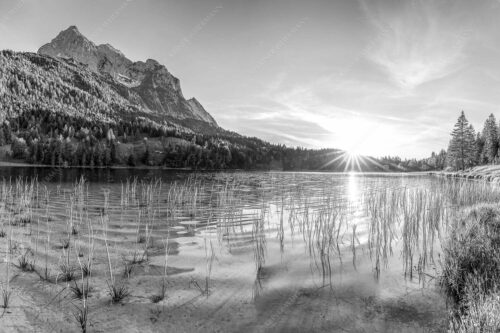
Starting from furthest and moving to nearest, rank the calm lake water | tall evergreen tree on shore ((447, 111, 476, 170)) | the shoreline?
tall evergreen tree on shore ((447, 111, 476, 170)) < the shoreline < the calm lake water

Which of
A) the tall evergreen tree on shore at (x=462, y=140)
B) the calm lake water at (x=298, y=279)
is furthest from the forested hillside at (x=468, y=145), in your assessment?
the calm lake water at (x=298, y=279)

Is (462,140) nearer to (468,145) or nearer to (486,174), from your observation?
(468,145)

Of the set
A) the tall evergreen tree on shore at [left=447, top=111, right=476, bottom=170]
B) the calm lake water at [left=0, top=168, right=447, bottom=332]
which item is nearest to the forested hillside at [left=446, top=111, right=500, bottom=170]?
the tall evergreen tree on shore at [left=447, top=111, right=476, bottom=170]

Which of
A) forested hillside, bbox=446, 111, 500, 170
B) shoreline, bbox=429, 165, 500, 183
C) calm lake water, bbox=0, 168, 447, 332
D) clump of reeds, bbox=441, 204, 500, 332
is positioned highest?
forested hillside, bbox=446, 111, 500, 170

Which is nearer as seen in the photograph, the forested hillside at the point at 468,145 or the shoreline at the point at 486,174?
the shoreline at the point at 486,174

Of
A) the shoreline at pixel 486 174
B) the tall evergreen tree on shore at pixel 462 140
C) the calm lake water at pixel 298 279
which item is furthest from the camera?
the tall evergreen tree on shore at pixel 462 140

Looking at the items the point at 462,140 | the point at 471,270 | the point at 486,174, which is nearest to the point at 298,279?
the point at 471,270

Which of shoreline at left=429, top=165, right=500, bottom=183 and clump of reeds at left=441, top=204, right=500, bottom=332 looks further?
shoreline at left=429, top=165, right=500, bottom=183

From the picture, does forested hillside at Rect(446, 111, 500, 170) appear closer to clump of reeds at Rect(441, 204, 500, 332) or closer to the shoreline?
the shoreline

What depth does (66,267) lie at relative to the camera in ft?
26.9

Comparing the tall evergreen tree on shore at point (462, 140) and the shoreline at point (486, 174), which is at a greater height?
the tall evergreen tree on shore at point (462, 140)

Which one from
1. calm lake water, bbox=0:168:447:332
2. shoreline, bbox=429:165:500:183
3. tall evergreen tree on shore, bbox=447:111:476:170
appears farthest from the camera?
tall evergreen tree on shore, bbox=447:111:476:170

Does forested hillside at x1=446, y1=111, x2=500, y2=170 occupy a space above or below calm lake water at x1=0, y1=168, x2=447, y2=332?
above

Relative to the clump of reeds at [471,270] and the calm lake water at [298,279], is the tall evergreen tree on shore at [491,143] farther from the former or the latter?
the clump of reeds at [471,270]
